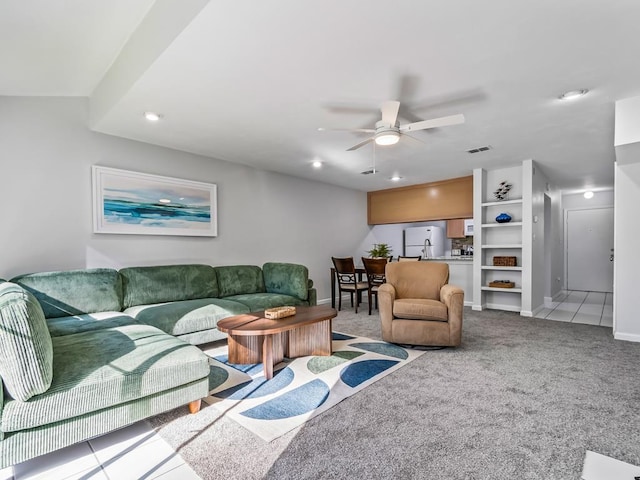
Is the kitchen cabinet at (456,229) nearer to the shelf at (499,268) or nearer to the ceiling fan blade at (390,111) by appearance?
the shelf at (499,268)

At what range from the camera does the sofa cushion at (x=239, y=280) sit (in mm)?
4293

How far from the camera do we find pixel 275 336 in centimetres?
295

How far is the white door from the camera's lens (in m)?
7.29

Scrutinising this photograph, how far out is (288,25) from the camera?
1866mm

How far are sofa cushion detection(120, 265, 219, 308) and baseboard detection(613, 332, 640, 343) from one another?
4.87m

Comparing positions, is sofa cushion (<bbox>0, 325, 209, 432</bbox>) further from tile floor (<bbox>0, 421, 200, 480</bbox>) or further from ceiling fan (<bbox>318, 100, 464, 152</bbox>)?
ceiling fan (<bbox>318, 100, 464, 152</bbox>)

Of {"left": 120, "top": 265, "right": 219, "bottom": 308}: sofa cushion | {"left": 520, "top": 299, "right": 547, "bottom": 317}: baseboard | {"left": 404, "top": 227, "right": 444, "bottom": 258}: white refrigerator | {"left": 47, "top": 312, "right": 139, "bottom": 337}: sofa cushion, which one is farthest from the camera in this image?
{"left": 404, "top": 227, "right": 444, "bottom": 258}: white refrigerator

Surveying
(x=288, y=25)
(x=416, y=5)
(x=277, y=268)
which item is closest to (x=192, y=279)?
(x=277, y=268)

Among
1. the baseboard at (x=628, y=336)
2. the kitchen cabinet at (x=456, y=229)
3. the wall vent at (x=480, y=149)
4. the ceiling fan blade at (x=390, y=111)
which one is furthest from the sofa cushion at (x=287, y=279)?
the kitchen cabinet at (x=456, y=229)

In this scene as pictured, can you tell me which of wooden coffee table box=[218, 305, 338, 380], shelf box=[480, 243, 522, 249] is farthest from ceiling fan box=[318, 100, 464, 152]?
shelf box=[480, 243, 522, 249]

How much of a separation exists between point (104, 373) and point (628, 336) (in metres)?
5.19

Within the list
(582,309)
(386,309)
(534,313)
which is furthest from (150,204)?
(582,309)

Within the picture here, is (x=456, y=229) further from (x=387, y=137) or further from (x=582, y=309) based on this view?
(x=387, y=137)

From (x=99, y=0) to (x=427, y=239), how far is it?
7.59 meters
